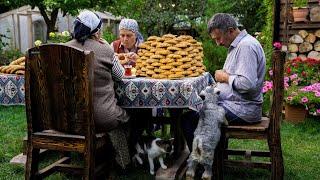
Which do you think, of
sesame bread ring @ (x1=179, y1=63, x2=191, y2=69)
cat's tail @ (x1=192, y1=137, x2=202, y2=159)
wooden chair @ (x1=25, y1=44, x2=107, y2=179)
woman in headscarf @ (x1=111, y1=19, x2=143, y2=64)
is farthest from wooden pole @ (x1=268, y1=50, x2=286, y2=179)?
woman in headscarf @ (x1=111, y1=19, x2=143, y2=64)

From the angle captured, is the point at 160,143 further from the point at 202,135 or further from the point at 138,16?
the point at 138,16

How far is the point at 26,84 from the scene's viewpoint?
Result: 10.1ft

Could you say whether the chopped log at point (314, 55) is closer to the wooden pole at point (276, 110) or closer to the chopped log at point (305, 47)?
the chopped log at point (305, 47)

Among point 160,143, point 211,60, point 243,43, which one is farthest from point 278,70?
point 211,60

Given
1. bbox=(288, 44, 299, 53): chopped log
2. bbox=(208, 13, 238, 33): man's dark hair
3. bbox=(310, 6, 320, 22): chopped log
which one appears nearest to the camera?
bbox=(208, 13, 238, 33): man's dark hair

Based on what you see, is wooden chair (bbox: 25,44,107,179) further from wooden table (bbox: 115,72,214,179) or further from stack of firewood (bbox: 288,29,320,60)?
stack of firewood (bbox: 288,29,320,60)

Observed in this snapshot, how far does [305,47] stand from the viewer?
24.7 ft

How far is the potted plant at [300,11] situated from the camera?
24.1 feet

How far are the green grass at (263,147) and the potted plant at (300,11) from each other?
224 cm

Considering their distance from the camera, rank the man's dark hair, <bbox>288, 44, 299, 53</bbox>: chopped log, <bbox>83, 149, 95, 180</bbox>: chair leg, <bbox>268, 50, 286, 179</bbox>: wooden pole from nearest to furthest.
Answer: <bbox>83, 149, 95, 180</bbox>: chair leg < <bbox>268, 50, 286, 179</bbox>: wooden pole < the man's dark hair < <bbox>288, 44, 299, 53</bbox>: chopped log

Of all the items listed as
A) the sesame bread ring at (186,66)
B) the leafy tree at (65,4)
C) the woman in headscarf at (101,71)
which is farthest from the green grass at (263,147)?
the leafy tree at (65,4)

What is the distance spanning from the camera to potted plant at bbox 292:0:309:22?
7.35 m

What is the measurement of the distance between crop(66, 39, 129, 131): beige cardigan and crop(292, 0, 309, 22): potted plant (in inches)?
196

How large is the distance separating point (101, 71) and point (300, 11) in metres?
5.13
